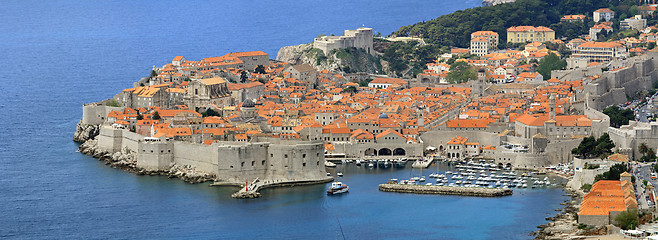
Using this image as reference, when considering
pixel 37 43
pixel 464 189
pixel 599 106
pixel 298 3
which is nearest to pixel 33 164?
pixel 464 189

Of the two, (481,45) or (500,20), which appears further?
(500,20)

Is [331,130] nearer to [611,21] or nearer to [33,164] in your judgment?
[33,164]

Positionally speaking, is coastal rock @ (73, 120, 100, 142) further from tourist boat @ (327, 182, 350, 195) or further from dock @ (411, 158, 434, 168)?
tourist boat @ (327, 182, 350, 195)

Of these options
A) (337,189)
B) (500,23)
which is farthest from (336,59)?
(337,189)

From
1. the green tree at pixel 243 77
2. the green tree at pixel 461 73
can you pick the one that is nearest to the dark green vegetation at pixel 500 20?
the green tree at pixel 461 73

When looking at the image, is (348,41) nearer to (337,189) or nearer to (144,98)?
(144,98)
